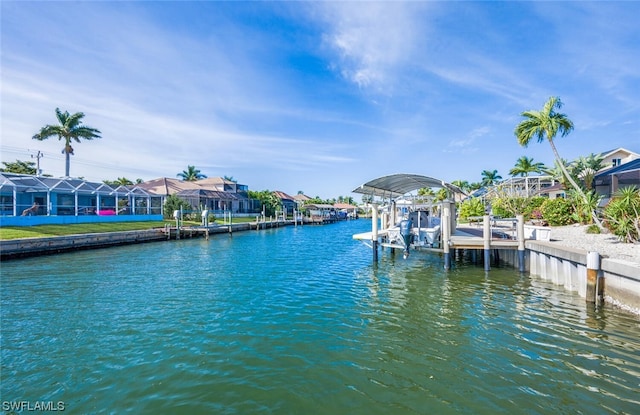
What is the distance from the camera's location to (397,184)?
60.5 feet

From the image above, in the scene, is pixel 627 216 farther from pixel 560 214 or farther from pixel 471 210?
pixel 471 210

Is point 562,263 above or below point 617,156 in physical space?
below

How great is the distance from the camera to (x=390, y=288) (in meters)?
12.7

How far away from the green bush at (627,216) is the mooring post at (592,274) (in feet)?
21.3

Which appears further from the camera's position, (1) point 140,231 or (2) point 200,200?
(2) point 200,200

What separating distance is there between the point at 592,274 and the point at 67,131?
2209 inches

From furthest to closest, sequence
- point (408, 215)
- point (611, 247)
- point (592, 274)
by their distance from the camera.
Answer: point (408, 215)
point (611, 247)
point (592, 274)

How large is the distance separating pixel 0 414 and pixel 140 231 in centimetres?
2721

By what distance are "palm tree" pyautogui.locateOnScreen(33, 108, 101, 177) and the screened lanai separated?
451 inches

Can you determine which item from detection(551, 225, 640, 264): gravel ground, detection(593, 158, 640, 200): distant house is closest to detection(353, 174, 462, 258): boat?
detection(551, 225, 640, 264): gravel ground

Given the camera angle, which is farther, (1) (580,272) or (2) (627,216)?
(2) (627,216)

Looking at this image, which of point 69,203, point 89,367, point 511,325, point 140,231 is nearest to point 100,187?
point 69,203

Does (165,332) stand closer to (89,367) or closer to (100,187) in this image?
(89,367)

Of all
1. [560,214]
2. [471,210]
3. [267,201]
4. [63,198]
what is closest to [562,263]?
[560,214]
